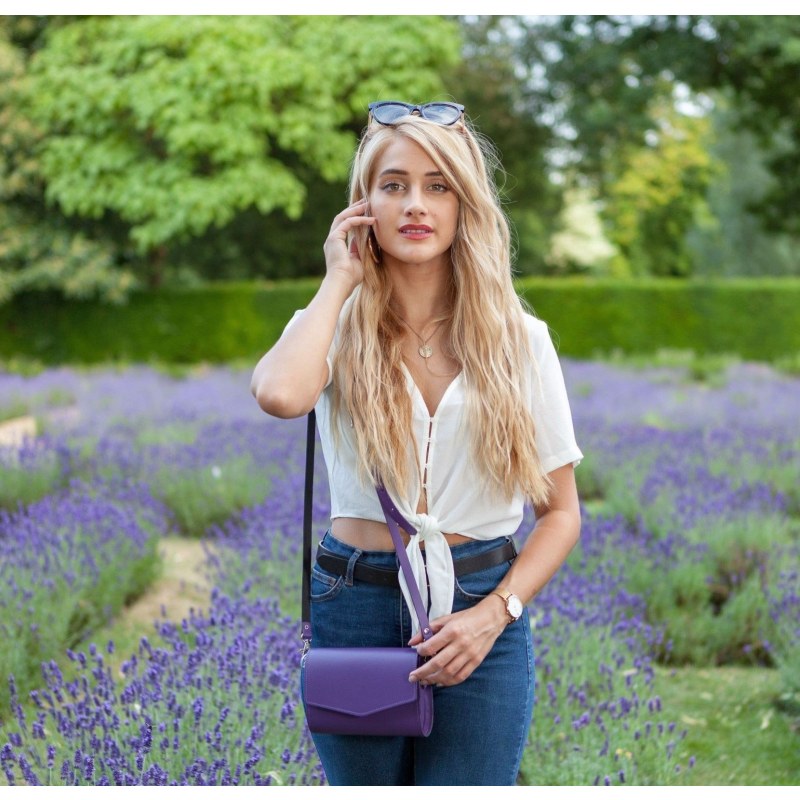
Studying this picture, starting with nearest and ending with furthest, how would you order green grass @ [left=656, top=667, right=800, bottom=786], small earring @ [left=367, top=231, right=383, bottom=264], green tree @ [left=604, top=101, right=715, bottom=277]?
small earring @ [left=367, top=231, right=383, bottom=264] < green grass @ [left=656, top=667, right=800, bottom=786] < green tree @ [left=604, top=101, right=715, bottom=277]

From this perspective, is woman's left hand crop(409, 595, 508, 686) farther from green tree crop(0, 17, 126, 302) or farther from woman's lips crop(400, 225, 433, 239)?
green tree crop(0, 17, 126, 302)

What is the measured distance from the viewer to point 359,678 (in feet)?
5.55

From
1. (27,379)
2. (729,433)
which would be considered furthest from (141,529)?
(27,379)

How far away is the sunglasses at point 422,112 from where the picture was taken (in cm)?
183

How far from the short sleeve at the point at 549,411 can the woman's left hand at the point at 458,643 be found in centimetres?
28

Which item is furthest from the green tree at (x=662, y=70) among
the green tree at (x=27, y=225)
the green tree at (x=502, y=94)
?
the green tree at (x=27, y=225)

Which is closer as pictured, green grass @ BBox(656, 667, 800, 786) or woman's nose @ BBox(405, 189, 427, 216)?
woman's nose @ BBox(405, 189, 427, 216)

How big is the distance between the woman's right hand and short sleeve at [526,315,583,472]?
0.32 meters

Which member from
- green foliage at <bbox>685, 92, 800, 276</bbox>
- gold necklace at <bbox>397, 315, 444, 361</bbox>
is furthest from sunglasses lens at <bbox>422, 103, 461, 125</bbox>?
green foliage at <bbox>685, 92, 800, 276</bbox>

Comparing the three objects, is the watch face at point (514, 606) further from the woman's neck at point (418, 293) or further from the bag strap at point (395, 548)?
the woman's neck at point (418, 293)

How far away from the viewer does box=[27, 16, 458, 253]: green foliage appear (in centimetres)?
1585

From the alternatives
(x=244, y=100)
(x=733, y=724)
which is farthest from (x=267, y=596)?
(x=244, y=100)

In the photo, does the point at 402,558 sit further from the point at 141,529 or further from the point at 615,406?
the point at 615,406

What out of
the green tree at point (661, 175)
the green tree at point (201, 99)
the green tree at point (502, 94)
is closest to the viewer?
the green tree at point (201, 99)
